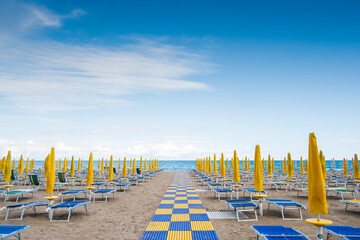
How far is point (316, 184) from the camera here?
368 centimetres

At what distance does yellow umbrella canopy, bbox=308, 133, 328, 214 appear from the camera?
3641 millimetres

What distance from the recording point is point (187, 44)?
48.0 ft

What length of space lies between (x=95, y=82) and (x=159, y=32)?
5.50m

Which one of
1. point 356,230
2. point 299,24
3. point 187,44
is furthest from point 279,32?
point 356,230

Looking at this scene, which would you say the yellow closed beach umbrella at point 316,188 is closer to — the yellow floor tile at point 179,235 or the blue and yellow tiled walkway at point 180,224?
the blue and yellow tiled walkway at point 180,224

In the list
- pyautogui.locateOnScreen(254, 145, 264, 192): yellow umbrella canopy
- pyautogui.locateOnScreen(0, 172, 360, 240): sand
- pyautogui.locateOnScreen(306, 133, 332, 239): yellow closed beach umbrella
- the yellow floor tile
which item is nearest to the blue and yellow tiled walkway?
the yellow floor tile

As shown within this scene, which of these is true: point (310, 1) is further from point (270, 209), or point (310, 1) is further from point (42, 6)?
point (42, 6)

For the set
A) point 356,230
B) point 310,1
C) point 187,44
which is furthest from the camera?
point 187,44

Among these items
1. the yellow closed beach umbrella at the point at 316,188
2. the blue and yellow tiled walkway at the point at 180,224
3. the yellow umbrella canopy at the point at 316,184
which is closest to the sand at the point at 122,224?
the blue and yellow tiled walkway at the point at 180,224

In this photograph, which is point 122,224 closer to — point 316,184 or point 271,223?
point 271,223

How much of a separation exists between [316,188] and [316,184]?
7 cm

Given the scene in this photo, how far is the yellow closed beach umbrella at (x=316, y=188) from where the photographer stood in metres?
3.64

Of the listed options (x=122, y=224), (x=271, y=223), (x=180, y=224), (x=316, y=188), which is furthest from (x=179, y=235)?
(x=316, y=188)

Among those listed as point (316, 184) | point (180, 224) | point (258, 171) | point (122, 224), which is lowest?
point (122, 224)
